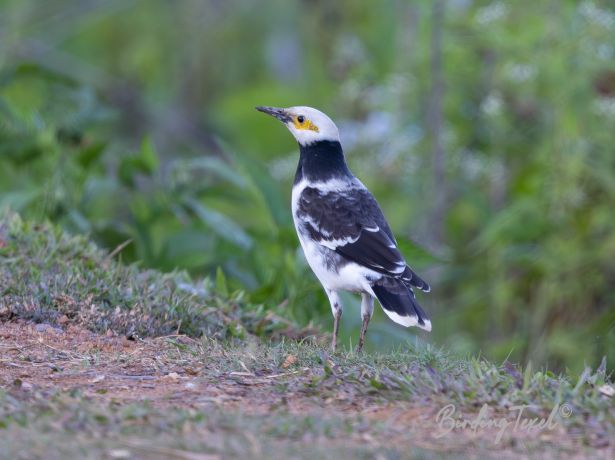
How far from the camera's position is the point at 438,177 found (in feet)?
37.1

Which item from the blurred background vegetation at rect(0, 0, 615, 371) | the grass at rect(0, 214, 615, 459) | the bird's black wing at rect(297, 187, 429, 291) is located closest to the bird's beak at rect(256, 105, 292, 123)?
the bird's black wing at rect(297, 187, 429, 291)

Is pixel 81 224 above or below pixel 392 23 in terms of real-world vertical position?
below

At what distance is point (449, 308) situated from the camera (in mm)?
11758

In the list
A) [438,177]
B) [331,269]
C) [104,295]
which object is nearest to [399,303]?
[331,269]

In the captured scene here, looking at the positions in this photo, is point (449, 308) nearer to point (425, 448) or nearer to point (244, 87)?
point (425, 448)

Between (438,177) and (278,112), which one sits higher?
(278,112)

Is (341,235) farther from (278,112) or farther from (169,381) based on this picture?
(169,381)

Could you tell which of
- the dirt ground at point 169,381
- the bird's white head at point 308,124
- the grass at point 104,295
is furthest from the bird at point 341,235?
the dirt ground at point 169,381

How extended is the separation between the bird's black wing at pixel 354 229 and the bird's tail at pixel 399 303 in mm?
60

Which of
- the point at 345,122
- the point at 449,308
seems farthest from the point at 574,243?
the point at 345,122

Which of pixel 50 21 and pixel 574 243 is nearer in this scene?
pixel 574 243

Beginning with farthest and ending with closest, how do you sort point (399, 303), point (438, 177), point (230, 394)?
point (438, 177) < point (399, 303) < point (230, 394)

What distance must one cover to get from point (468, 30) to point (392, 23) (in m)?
4.57

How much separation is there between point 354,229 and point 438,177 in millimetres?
4435
